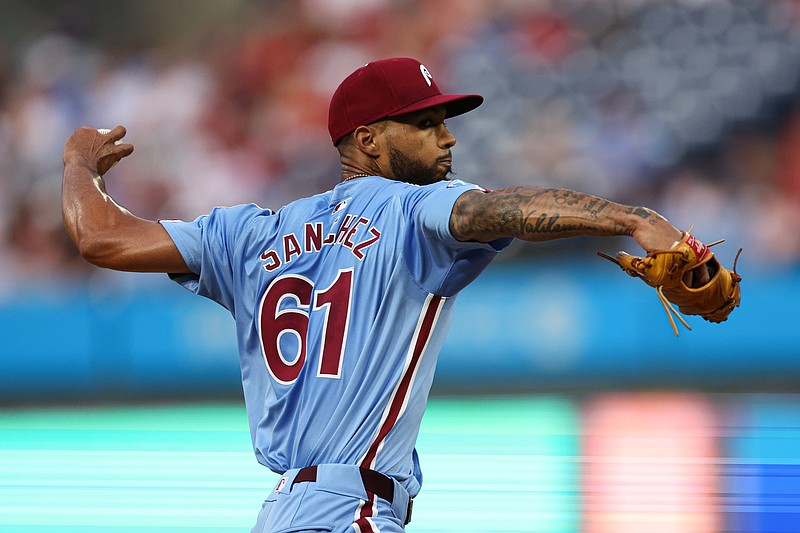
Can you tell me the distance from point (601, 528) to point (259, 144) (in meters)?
6.58

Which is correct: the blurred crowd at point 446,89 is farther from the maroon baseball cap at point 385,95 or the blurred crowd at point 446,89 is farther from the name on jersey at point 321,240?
the name on jersey at point 321,240

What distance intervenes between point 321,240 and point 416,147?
450mm

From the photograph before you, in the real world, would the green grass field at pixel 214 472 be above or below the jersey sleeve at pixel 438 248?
below

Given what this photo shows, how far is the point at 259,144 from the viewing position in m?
10.5

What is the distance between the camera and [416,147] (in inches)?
124

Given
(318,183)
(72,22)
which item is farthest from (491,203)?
(72,22)

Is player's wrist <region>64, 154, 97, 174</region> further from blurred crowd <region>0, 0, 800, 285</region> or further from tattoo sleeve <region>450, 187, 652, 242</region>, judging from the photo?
blurred crowd <region>0, 0, 800, 285</region>

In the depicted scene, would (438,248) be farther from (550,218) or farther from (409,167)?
(409,167)

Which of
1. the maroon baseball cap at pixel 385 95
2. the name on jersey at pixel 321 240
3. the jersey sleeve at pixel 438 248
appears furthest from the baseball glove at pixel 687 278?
the maroon baseball cap at pixel 385 95

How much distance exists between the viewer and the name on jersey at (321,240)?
283 centimetres

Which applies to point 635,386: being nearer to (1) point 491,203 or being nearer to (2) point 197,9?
(2) point 197,9

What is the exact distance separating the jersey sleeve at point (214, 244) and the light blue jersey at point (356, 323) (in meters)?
0.13

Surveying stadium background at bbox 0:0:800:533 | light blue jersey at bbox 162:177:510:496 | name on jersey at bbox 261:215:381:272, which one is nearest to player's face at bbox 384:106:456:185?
light blue jersey at bbox 162:177:510:496

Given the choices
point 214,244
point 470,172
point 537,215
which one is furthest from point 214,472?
point 470,172
